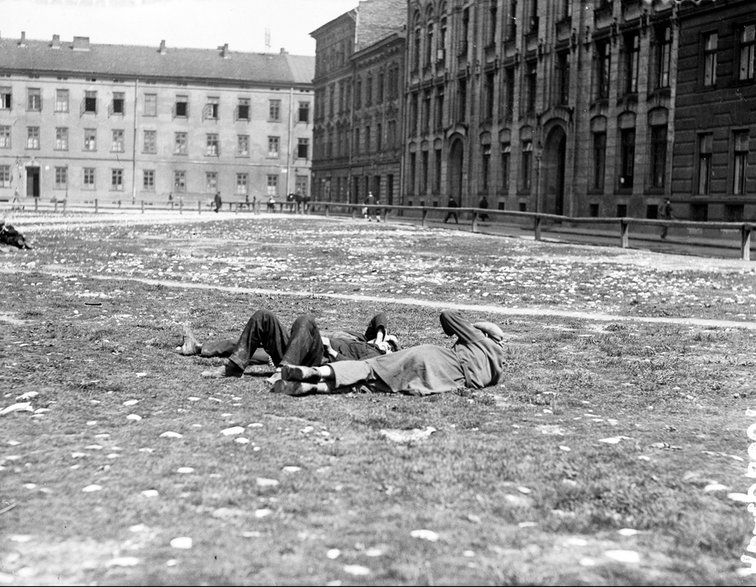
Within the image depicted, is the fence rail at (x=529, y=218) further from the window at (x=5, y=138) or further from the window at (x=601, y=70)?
the window at (x=5, y=138)

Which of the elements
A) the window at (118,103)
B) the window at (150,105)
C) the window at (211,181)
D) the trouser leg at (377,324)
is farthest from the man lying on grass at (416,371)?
the window at (118,103)

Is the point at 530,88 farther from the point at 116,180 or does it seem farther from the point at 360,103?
the point at 116,180

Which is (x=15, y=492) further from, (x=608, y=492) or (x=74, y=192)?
(x=74, y=192)

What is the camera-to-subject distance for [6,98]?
9369 centimetres

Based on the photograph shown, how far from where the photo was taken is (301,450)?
6008mm

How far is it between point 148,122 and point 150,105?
63.7 inches

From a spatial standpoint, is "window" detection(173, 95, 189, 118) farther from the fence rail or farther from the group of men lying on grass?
the group of men lying on grass

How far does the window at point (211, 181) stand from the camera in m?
96.2

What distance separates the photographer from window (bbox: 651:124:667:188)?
126 ft

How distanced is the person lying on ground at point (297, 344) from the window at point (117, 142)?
295 ft

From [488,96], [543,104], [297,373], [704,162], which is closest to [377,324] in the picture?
[297,373]

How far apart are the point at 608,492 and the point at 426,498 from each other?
0.97 meters

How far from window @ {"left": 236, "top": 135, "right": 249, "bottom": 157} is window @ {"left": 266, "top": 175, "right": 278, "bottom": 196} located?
3.30 meters

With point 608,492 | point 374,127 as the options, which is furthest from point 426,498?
point 374,127
